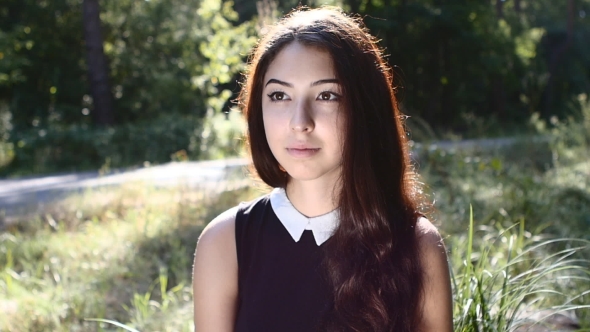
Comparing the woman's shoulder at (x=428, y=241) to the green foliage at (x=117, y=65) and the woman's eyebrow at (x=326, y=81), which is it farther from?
the green foliage at (x=117, y=65)

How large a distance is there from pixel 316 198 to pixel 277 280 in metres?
0.21

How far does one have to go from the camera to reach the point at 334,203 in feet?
4.99

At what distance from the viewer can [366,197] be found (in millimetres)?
1460

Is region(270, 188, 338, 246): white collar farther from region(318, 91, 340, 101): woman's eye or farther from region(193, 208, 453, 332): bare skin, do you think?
region(318, 91, 340, 101): woman's eye

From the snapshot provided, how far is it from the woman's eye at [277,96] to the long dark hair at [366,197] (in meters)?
0.09

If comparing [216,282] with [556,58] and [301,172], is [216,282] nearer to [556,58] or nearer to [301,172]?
[301,172]

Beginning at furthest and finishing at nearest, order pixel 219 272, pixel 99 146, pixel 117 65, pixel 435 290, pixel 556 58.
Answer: pixel 556 58 < pixel 117 65 < pixel 99 146 < pixel 219 272 < pixel 435 290

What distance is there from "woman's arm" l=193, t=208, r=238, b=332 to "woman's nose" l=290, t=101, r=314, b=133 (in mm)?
323

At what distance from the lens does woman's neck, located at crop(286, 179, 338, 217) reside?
1.52m

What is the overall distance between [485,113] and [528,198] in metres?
17.7

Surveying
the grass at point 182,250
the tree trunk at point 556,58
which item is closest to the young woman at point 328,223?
the grass at point 182,250

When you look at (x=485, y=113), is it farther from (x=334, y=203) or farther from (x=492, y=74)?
(x=334, y=203)

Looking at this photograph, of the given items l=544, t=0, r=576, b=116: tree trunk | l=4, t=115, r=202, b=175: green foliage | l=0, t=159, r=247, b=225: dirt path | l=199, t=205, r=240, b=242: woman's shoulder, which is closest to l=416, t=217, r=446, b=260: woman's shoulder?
l=199, t=205, r=240, b=242: woman's shoulder

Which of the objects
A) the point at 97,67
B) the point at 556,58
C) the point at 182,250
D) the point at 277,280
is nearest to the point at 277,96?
the point at 277,280
